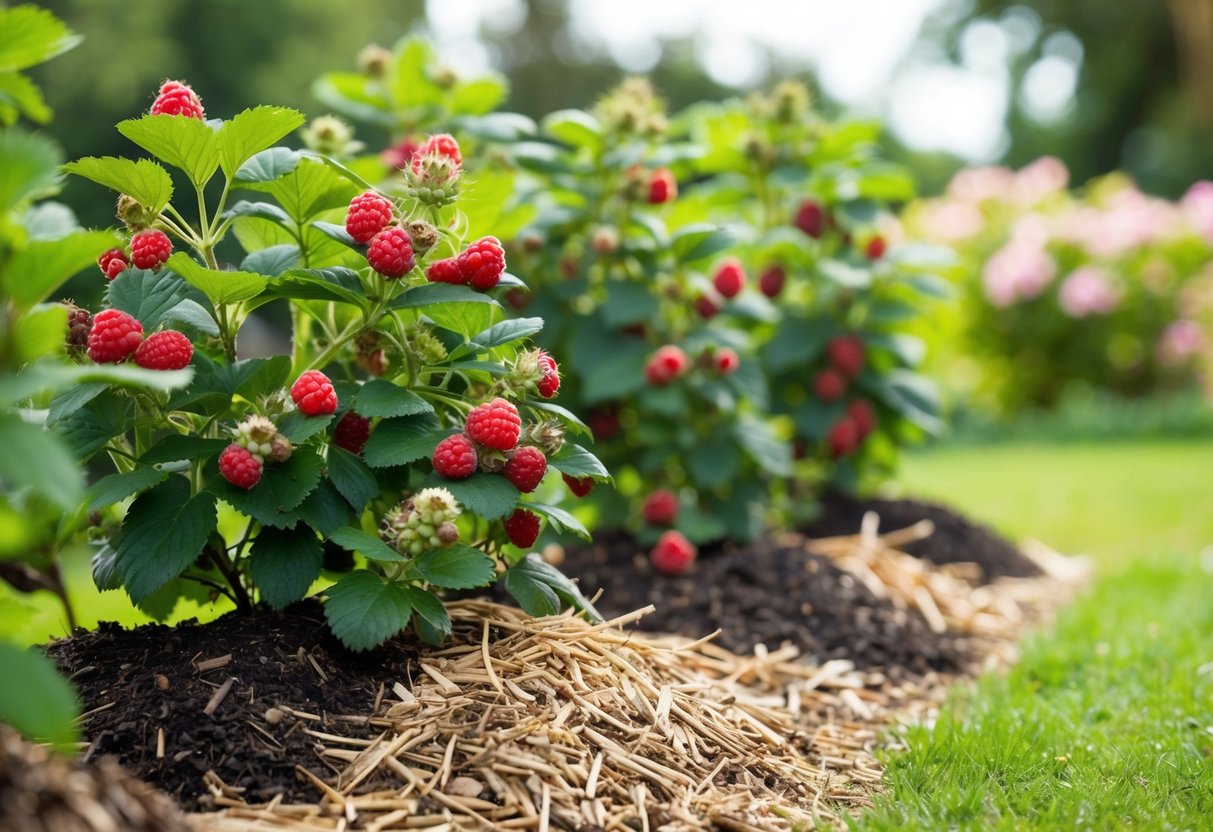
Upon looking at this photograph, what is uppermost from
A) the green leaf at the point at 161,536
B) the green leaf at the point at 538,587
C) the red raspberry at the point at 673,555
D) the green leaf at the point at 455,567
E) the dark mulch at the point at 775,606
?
the green leaf at the point at 161,536

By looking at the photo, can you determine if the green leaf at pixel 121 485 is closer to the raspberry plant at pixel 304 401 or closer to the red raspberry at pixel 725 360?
the raspberry plant at pixel 304 401

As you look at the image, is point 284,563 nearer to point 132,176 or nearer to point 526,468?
point 526,468

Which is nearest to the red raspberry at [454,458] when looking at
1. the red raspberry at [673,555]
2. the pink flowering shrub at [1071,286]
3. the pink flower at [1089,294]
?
the red raspberry at [673,555]

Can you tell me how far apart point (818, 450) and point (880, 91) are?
23.0 meters

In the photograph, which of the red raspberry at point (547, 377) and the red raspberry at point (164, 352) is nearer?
A: the red raspberry at point (164, 352)

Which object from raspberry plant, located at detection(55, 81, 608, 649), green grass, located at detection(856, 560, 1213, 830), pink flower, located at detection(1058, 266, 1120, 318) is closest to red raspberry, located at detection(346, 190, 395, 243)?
raspberry plant, located at detection(55, 81, 608, 649)

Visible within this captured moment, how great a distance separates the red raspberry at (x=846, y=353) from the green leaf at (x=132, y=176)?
226cm

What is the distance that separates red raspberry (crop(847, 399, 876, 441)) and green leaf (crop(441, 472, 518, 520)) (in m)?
1.99

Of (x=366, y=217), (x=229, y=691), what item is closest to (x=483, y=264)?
(x=366, y=217)

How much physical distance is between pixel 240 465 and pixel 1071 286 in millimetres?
7615

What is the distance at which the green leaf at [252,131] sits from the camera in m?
1.57

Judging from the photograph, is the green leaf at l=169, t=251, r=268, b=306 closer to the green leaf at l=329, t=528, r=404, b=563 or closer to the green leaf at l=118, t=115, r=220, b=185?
the green leaf at l=118, t=115, r=220, b=185

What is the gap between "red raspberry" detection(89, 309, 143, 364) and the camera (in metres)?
1.52

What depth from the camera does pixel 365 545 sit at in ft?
5.21
